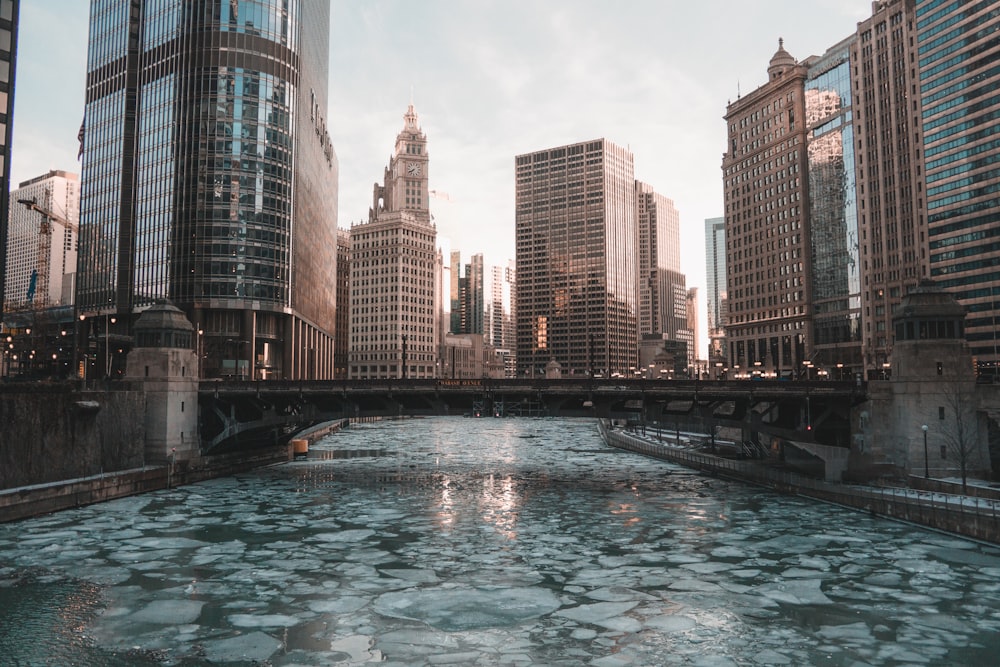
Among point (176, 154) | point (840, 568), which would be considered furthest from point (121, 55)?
point (840, 568)

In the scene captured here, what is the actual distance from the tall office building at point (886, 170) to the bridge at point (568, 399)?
9249 cm

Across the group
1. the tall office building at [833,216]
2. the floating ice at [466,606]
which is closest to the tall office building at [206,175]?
the floating ice at [466,606]

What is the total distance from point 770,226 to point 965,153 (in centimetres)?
5014

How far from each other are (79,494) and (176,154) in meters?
87.7

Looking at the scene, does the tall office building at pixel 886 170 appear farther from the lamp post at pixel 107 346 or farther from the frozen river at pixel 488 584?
the lamp post at pixel 107 346

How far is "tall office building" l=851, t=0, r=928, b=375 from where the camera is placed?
5586 inches

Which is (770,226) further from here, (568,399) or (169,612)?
(169,612)

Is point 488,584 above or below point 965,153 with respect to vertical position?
below

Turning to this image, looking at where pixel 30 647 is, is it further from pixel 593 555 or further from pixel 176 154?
pixel 176 154

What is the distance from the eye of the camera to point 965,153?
130 meters

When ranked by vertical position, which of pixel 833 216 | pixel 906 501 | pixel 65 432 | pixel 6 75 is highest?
pixel 833 216

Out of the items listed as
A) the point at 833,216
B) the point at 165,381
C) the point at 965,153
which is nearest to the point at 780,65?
the point at 833,216

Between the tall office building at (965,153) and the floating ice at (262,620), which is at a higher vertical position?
the tall office building at (965,153)

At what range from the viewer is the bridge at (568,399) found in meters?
61.0
